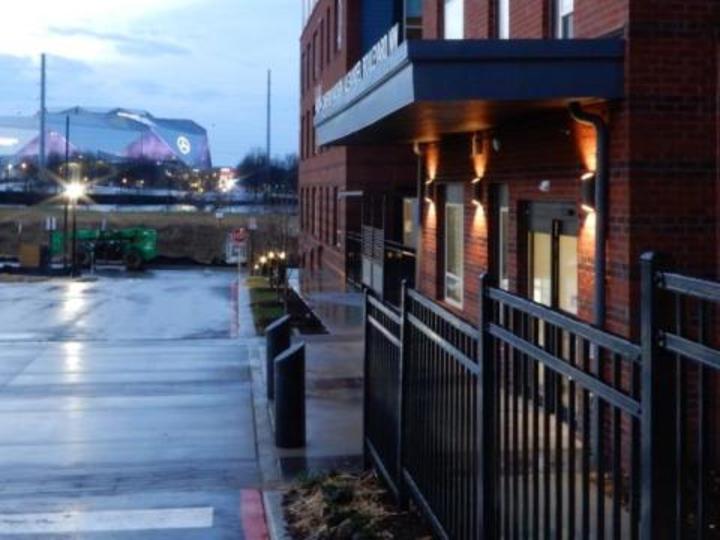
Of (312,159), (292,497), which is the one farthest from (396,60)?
(312,159)

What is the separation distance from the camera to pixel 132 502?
335 inches

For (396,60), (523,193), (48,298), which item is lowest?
(48,298)

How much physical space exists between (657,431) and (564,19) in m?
8.74

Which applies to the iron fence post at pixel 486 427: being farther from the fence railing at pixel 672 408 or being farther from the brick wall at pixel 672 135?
the brick wall at pixel 672 135

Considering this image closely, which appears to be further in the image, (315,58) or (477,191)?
(315,58)

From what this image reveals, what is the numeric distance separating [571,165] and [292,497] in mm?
4229

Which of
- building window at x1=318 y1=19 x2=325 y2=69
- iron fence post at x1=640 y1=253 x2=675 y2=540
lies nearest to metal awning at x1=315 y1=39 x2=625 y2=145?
iron fence post at x1=640 y1=253 x2=675 y2=540

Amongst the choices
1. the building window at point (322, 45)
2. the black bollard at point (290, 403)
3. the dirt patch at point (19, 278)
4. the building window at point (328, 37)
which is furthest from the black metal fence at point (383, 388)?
the dirt patch at point (19, 278)

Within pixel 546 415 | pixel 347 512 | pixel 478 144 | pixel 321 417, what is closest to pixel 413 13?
A: pixel 478 144

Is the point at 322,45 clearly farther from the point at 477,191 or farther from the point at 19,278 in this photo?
the point at 477,191

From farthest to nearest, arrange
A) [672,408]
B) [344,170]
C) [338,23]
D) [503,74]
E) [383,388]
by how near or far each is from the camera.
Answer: [338,23], [344,170], [503,74], [383,388], [672,408]

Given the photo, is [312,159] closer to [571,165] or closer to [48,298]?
[48,298]

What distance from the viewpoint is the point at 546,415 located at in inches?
166

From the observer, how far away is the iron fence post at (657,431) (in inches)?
121
